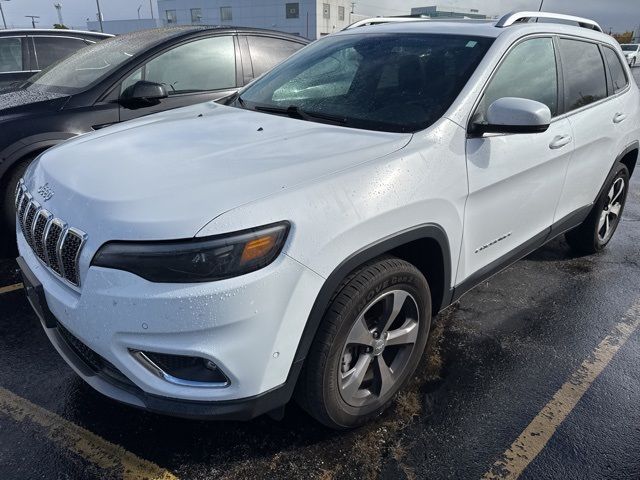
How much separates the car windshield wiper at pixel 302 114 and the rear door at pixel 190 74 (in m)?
1.65

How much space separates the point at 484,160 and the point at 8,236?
3452 mm

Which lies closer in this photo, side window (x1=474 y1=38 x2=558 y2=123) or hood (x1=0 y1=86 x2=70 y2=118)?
side window (x1=474 y1=38 x2=558 y2=123)

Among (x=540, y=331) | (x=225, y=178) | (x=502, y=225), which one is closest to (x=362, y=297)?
(x=225, y=178)

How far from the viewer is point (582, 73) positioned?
340 centimetres

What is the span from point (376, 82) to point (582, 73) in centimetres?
163

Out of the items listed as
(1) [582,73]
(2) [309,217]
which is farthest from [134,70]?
(1) [582,73]

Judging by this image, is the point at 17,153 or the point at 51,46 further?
the point at 51,46

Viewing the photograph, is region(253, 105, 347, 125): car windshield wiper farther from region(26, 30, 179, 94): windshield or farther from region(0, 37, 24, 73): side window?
region(0, 37, 24, 73): side window

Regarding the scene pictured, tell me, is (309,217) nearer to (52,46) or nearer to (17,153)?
(17,153)

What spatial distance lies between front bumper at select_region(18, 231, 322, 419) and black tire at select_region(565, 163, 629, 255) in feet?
10.5

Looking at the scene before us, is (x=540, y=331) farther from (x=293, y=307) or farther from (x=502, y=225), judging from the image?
(x=293, y=307)

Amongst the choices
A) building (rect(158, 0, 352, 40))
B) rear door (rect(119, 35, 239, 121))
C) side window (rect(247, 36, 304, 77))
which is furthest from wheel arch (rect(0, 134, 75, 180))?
building (rect(158, 0, 352, 40))

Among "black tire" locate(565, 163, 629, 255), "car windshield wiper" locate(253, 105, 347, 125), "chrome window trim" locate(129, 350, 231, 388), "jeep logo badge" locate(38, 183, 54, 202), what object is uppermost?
"car windshield wiper" locate(253, 105, 347, 125)

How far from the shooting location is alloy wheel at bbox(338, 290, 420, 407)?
2.14m
